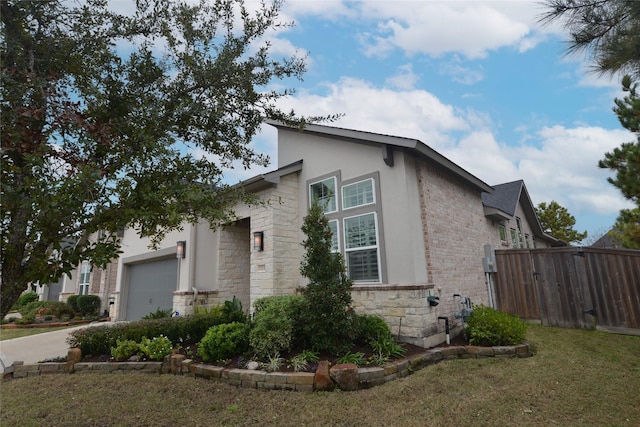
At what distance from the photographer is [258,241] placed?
8.48 meters

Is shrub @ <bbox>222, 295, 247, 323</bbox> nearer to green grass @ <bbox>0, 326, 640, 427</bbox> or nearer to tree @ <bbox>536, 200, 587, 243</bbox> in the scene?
green grass @ <bbox>0, 326, 640, 427</bbox>

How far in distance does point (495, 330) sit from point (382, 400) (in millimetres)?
3340

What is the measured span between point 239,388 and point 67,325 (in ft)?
40.5

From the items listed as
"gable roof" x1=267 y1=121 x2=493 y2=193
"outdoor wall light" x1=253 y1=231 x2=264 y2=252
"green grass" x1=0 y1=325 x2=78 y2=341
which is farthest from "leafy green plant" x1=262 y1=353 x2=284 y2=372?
"green grass" x1=0 y1=325 x2=78 y2=341

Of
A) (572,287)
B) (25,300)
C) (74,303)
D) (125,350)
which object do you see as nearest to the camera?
(125,350)

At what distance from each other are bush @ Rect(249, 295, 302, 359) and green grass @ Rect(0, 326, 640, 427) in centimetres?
82

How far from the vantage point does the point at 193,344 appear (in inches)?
274

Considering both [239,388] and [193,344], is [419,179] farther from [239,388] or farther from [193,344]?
[193,344]

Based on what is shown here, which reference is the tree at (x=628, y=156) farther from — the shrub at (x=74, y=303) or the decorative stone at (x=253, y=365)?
the shrub at (x=74, y=303)

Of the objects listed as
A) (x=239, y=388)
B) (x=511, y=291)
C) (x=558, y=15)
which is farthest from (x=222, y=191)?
(x=511, y=291)

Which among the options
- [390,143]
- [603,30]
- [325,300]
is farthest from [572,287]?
[325,300]

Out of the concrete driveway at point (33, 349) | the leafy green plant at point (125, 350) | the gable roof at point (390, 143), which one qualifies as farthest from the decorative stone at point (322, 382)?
the concrete driveway at point (33, 349)

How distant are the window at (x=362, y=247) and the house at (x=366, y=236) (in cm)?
2

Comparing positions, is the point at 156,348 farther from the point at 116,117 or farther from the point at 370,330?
the point at 116,117
